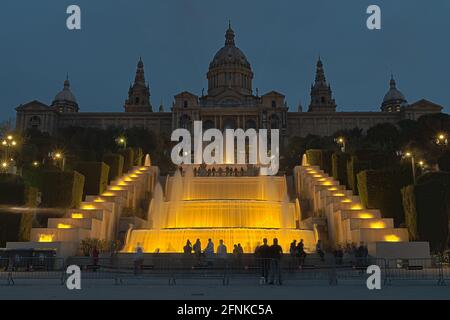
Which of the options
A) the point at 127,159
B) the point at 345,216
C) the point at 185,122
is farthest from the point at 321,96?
the point at 345,216

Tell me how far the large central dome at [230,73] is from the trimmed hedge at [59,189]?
278ft

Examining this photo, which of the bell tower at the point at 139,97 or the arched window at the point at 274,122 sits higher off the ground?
the bell tower at the point at 139,97

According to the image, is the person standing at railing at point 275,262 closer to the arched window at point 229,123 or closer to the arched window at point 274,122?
the arched window at point 274,122

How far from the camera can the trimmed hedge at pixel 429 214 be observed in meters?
24.8

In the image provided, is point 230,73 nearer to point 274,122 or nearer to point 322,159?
point 274,122

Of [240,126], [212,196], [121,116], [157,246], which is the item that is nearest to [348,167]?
[212,196]

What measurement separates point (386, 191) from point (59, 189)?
60.9 ft

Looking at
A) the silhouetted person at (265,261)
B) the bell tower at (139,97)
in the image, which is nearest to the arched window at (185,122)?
the bell tower at (139,97)

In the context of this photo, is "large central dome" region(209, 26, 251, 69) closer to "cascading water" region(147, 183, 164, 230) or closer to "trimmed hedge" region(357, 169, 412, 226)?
"cascading water" region(147, 183, 164, 230)

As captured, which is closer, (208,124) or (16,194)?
(16,194)

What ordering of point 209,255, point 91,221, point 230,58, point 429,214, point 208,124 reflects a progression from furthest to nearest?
1. point 230,58
2. point 208,124
3. point 91,221
4. point 429,214
5. point 209,255

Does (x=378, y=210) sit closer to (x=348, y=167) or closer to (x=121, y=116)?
(x=348, y=167)

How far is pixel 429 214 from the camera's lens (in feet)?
82.0
